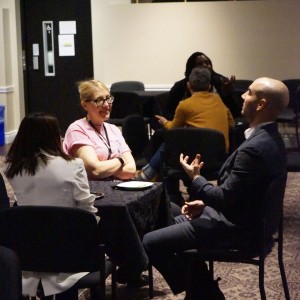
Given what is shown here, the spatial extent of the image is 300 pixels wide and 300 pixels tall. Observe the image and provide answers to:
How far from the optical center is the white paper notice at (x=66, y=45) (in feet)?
31.7

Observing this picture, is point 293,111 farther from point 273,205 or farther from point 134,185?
point 273,205

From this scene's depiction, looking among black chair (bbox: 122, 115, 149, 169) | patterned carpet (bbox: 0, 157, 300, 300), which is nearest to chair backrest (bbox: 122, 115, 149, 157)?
black chair (bbox: 122, 115, 149, 169)

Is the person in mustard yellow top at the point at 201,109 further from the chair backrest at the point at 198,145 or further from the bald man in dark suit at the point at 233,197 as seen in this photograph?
the bald man in dark suit at the point at 233,197

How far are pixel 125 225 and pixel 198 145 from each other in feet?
5.41

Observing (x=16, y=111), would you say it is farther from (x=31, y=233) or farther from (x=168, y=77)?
(x=31, y=233)

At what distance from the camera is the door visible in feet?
31.5

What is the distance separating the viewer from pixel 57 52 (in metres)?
9.76

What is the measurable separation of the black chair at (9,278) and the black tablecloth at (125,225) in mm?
1283

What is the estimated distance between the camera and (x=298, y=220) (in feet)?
17.6

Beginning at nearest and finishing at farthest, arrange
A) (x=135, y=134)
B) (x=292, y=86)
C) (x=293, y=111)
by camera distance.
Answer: (x=135, y=134) → (x=293, y=111) → (x=292, y=86)

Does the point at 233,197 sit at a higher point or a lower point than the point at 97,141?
lower

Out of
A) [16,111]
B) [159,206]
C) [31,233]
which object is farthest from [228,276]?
[16,111]

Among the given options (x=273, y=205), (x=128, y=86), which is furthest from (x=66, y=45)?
(x=273, y=205)

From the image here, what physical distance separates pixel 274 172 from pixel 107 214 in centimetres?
81
